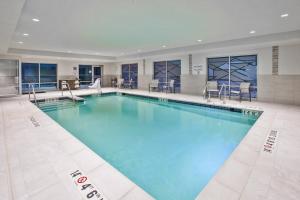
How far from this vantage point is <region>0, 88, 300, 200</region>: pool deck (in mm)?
1742

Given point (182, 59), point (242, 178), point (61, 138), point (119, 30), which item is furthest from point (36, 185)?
point (182, 59)

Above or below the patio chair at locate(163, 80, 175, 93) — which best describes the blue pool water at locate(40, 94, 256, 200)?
below

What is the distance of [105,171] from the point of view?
217 cm

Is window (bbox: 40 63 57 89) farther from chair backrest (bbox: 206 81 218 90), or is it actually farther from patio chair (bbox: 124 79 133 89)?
chair backrest (bbox: 206 81 218 90)

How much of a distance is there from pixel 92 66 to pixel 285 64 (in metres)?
12.2

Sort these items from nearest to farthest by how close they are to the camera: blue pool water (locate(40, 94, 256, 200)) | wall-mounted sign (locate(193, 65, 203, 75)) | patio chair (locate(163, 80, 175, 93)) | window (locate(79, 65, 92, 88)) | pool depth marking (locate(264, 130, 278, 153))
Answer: blue pool water (locate(40, 94, 256, 200)) < pool depth marking (locate(264, 130, 278, 153)) < wall-mounted sign (locate(193, 65, 203, 75)) < patio chair (locate(163, 80, 175, 93)) < window (locate(79, 65, 92, 88))

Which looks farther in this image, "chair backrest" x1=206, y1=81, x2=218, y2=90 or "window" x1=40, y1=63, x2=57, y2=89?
"window" x1=40, y1=63, x2=57, y2=89

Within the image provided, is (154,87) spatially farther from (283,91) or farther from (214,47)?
(283,91)

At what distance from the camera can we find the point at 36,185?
1.86 metres

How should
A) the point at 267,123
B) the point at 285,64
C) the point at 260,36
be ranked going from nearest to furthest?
the point at 267,123, the point at 260,36, the point at 285,64

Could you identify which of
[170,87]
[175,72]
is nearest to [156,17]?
[175,72]

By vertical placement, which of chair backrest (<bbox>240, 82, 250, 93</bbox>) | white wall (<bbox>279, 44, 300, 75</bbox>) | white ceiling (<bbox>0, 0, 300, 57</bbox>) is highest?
white ceiling (<bbox>0, 0, 300, 57</bbox>)

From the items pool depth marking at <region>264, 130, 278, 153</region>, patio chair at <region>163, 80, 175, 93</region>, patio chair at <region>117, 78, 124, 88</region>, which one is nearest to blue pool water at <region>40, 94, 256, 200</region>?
pool depth marking at <region>264, 130, 278, 153</region>

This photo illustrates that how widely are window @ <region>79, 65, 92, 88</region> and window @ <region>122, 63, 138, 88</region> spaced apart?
2728mm
